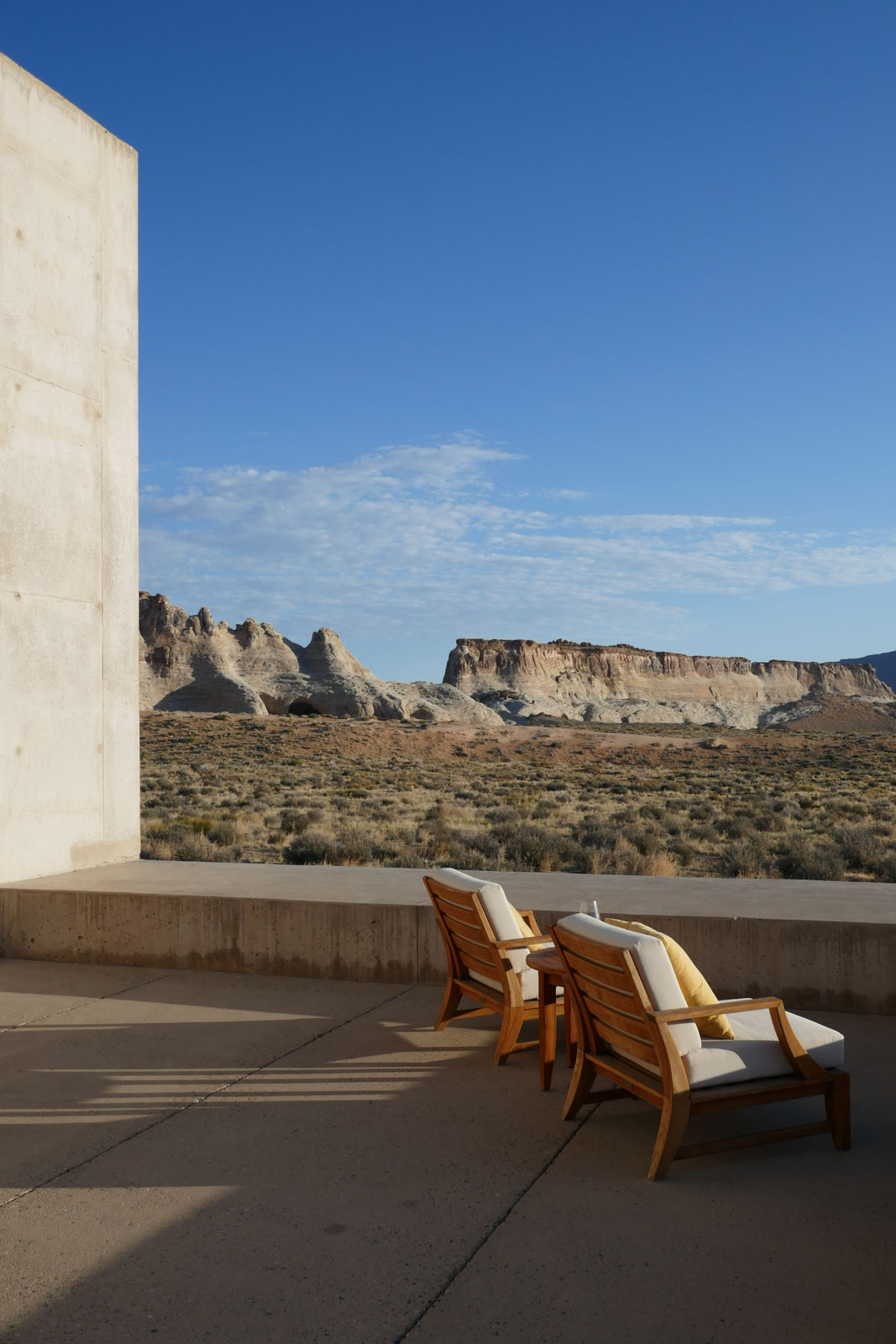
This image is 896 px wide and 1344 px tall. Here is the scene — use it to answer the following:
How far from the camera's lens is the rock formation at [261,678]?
70.1m

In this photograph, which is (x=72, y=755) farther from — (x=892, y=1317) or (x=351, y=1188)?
(x=892, y=1317)

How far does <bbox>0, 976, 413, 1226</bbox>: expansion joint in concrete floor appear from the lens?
3.61 meters

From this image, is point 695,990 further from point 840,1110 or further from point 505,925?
point 505,925

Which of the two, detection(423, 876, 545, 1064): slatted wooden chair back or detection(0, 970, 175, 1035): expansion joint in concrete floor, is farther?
detection(0, 970, 175, 1035): expansion joint in concrete floor

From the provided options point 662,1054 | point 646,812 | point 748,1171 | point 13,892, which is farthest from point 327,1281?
point 646,812

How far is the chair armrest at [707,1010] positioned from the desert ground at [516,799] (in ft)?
28.7

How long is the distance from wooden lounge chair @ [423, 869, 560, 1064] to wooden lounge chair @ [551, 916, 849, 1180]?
0.67m

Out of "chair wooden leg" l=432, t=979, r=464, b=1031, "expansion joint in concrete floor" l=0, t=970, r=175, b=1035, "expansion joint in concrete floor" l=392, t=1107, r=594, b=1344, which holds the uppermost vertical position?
"chair wooden leg" l=432, t=979, r=464, b=1031

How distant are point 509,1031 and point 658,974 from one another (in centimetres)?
140

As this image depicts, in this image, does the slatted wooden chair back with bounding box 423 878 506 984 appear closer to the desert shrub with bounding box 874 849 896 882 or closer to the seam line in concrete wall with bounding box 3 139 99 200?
the seam line in concrete wall with bounding box 3 139 99 200

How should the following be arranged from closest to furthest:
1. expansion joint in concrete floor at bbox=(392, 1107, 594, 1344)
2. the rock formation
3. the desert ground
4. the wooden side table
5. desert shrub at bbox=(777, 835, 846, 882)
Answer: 1. expansion joint in concrete floor at bbox=(392, 1107, 594, 1344)
2. the wooden side table
3. desert shrub at bbox=(777, 835, 846, 882)
4. the desert ground
5. the rock formation

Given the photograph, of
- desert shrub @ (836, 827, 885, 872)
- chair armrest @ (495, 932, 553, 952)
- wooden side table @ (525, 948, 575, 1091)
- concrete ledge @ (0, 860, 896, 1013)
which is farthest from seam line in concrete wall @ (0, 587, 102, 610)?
desert shrub @ (836, 827, 885, 872)

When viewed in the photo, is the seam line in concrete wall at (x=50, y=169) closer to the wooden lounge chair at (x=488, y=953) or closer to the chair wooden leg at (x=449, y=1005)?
the wooden lounge chair at (x=488, y=953)

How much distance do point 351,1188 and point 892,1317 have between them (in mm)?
1673
